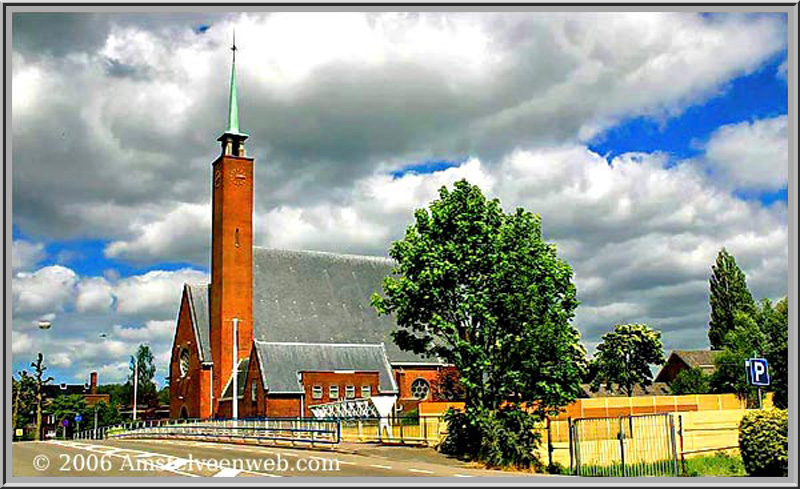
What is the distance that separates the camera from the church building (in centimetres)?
6278

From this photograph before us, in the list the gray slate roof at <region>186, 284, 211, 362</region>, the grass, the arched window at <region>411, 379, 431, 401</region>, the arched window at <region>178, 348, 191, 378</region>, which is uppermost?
the gray slate roof at <region>186, 284, 211, 362</region>

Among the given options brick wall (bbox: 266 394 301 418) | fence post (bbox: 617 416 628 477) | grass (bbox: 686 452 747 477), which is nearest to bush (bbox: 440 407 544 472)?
fence post (bbox: 617 416 628 477)

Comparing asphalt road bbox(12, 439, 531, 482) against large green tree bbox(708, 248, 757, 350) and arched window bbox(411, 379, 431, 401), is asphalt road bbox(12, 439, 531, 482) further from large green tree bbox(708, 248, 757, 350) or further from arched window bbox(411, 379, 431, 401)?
large green tree bbox(708, 248, 757, 350)

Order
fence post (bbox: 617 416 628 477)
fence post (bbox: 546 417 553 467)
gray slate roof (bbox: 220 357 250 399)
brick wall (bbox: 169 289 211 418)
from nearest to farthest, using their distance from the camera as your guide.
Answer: fence post (bbox: 617 416 628 477), fence post (bbox: 546 417 553 467), gray slate roof (bbox: 220 357 250 399), brick wall (bbox: 169 289 211 418)

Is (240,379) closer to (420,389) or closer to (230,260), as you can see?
(230,260)

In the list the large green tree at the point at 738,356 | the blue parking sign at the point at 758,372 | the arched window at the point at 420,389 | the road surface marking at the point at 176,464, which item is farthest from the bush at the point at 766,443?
the arched window at the point at 420,389

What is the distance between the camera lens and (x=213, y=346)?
68.4 metres

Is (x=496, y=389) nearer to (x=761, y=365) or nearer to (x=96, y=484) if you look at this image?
(x=761, y=365)

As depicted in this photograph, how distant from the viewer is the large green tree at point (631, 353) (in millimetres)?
81562

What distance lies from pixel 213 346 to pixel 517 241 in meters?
43.5

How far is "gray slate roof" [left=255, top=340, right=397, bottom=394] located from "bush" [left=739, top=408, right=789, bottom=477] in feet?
136

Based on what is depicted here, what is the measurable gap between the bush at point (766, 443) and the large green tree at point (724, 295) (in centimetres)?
6495

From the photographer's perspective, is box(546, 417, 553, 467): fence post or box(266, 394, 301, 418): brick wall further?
box(266, 394, 301, 418): brick wall

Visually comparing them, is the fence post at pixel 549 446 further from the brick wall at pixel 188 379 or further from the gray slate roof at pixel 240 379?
the brick wall at pixel 188 379
